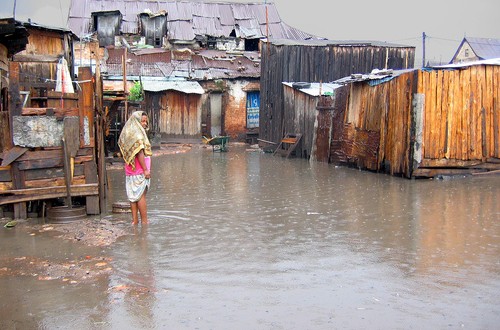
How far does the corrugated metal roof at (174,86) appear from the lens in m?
27.8

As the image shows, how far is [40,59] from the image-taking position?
1742 centimetres

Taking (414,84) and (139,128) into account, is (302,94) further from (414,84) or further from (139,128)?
(139,128)

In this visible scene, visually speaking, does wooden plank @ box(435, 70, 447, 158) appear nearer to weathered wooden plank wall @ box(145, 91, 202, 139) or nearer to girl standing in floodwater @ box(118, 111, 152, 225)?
girl standing in floodwater @ box(118, 111, 152, 225)

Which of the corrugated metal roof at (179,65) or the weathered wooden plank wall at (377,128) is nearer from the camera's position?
the weathered wooden plank wall at (377,128)

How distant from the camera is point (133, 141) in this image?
330 inches

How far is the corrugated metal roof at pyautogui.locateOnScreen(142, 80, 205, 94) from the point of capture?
91.2 ft

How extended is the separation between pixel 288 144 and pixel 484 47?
22.1 meters

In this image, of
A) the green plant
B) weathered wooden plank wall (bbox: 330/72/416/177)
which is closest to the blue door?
the green plant

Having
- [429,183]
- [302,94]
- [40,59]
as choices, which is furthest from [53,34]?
[429,183]

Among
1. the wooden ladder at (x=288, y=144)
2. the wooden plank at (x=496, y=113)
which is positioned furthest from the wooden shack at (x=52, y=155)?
the wooden ladder at (x=288, y=144)

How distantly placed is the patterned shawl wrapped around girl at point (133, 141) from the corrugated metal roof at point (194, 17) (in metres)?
25.3

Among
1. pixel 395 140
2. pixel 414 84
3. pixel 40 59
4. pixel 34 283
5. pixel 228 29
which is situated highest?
pixel 228 29

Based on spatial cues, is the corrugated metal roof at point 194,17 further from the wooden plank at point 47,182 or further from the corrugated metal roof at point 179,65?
the wooden plank at point 47,182

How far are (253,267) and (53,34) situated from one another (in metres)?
15.0
